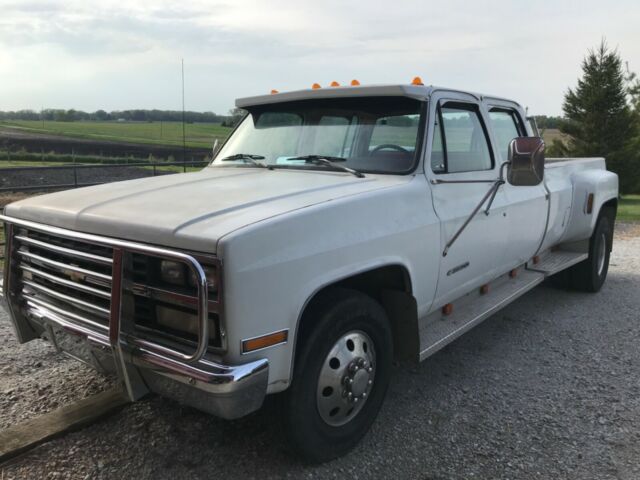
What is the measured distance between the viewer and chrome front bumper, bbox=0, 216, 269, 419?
228cm

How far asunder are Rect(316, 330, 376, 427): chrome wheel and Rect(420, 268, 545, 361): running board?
1.49 feet

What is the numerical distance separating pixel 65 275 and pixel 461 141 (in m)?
2.75

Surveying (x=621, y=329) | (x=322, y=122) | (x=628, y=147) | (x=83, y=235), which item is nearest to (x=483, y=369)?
(x=621, y=329)

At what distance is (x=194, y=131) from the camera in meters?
6.04

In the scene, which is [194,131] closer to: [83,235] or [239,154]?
[239,154]

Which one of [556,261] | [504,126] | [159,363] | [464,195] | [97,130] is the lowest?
[556,261]

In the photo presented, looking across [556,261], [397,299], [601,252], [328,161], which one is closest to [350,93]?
[328,161]

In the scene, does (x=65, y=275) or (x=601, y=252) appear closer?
(x=65, y=275)

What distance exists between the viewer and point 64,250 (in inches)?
110

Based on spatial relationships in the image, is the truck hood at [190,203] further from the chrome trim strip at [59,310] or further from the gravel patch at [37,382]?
the gravel patch at [37,382]

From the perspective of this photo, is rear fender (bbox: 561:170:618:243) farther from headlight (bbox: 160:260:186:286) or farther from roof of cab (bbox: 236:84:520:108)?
headlight (bbox: 160:260:186:286)

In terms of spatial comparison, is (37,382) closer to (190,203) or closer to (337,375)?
(190,203)

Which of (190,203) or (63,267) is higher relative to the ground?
(190,203)

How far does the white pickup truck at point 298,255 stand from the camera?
7.80 feet
